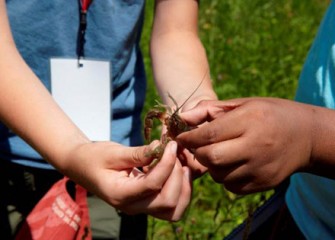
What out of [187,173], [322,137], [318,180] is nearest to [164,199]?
[187,173]

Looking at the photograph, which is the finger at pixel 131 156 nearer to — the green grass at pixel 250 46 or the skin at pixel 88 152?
the skin at pixel 88 152

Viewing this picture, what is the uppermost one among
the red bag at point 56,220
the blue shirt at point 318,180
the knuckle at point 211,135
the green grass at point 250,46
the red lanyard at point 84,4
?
the red lanyard at point 84,4

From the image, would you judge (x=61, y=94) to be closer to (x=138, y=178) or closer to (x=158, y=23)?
(x=158, y=23)

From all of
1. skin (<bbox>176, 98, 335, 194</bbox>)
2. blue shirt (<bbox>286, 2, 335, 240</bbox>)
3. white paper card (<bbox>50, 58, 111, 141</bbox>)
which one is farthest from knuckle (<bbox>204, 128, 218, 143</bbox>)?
white paper card (<bbox>50, 58, 111, 141</bbox>)

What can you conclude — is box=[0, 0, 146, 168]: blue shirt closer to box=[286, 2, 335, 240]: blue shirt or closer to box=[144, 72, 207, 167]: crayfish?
box=[144, 72, 207, 167]: crayfish

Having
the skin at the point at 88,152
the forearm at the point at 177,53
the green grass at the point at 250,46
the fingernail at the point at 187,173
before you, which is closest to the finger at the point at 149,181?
the skin at the point at 88,152

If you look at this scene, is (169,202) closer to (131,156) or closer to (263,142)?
(131,156)

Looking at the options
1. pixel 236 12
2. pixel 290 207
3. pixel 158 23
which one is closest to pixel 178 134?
pixel 290 207
